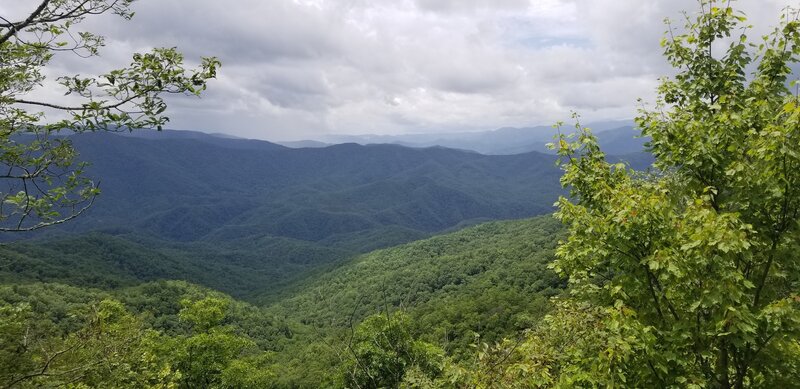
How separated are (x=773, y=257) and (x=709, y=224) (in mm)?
1987

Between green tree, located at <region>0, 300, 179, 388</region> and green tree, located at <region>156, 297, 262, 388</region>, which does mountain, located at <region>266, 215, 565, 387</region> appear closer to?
green tree, located at <region>0, 300, 179, 388</region>

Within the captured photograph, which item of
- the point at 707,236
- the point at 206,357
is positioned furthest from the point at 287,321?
the point at 707,236

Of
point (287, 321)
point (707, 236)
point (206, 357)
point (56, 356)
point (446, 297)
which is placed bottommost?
point (287, 321)

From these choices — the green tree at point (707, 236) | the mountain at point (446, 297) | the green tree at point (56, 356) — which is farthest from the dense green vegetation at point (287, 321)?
the green tree at point (707, 236)

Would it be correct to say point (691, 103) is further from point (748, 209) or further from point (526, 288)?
point (526, 288)

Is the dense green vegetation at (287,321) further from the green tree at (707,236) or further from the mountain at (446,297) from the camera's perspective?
the green tree at (707,236)

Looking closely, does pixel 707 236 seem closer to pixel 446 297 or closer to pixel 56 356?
pixel 56 356

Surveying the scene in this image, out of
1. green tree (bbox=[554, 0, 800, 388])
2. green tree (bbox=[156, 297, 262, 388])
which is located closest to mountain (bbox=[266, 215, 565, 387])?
green tree (bbox=[554, 0, 800, 388])

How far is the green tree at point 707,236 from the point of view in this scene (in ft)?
21.9

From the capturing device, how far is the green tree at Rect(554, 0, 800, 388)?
6664mm

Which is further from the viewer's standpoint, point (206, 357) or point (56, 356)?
point (206, 357)

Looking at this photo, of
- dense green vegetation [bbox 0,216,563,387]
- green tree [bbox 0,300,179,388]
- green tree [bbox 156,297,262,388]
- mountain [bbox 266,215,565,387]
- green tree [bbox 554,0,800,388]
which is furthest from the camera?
mountain [bbox 266,215,565,387]

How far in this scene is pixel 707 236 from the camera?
260 inches

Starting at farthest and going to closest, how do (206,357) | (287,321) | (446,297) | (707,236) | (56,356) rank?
(287,321) → (446,297) → (206,357) → (56,356) → (707,236)
